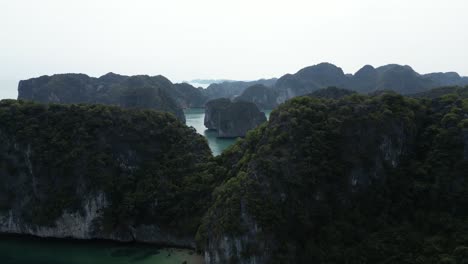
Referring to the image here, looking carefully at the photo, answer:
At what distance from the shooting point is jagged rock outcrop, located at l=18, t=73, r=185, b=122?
297ft

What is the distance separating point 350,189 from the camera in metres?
23.3

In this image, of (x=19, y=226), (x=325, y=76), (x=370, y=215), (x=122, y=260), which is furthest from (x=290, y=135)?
(x=325, y=76)

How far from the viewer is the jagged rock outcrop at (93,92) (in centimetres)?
9056

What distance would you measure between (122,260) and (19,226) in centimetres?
971

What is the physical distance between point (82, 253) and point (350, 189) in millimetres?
19512

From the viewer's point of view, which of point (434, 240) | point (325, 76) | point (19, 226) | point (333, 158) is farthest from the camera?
point (325, 76)

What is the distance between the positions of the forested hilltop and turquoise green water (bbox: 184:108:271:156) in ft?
99.5

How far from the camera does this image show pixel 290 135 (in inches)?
968

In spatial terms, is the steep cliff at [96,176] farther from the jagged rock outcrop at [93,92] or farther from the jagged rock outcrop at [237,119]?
the jagged rock outcrop at [93,92]

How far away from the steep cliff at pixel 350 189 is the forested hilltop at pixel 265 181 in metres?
0.07

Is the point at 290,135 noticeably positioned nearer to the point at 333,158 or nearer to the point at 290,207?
the point at 333,158

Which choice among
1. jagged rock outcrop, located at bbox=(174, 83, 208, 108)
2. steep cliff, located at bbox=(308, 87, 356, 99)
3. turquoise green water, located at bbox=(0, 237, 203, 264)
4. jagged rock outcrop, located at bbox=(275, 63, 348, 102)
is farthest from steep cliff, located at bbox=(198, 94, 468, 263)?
jagged rock outcrop, located at bbox=(174, 83, 208, 108)

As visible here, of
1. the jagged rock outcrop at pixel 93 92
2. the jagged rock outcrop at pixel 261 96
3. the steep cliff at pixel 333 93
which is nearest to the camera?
the steep cliff at pixel 333 93

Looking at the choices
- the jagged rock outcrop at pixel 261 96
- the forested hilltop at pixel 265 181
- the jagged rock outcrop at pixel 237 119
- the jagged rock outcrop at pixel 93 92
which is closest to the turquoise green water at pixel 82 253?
the forested hilltop at pixel 265 181
